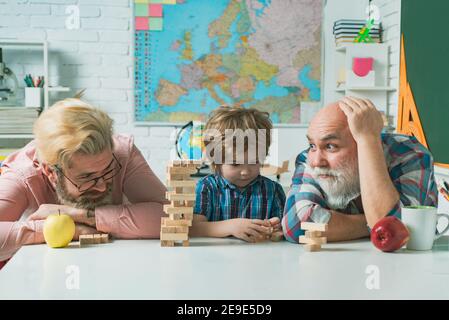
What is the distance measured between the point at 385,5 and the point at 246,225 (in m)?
3.18

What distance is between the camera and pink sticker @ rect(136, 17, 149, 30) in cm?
442

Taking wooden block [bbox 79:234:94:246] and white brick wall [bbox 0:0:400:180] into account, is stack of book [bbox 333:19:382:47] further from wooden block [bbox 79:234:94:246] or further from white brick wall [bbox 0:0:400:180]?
wooden block [bbox 79:234:94:246]

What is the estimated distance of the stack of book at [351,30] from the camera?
4266mm

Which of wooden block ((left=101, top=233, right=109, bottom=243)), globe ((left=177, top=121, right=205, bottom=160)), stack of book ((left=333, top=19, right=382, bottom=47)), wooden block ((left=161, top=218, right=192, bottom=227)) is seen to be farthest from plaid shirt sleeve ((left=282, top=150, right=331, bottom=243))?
stack of book ((left=333, top=19, right=382, bottom=47))

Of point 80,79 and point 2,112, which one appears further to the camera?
point 80,79

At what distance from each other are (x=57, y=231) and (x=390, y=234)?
820mm

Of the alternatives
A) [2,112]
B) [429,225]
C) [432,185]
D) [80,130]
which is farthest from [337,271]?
[2,112]

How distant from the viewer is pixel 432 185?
1.68m

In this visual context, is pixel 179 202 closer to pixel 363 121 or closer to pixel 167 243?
pixel 167 243

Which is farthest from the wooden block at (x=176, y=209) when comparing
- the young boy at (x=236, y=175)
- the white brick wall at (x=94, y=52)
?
the white brick wall at (x=94, y=52)

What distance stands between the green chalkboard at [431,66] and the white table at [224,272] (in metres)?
1.77

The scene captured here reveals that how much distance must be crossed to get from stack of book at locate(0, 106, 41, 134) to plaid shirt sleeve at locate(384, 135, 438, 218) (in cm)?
296

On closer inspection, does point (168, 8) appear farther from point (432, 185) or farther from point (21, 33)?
point (432, 185)

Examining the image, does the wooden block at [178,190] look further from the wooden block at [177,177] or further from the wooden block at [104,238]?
the wooden block at [104,238]
